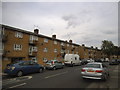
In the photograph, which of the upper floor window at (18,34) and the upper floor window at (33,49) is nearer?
the upper floor window at (18,34)

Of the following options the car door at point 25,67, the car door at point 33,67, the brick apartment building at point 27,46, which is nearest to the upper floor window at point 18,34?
the brick apartment building at point 27,46

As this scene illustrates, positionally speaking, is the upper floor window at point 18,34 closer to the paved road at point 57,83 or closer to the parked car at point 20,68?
the parked car at point 20,68

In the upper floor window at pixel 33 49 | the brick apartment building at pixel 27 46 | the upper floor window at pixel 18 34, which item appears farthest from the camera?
the upper floor window at pixel 33 49

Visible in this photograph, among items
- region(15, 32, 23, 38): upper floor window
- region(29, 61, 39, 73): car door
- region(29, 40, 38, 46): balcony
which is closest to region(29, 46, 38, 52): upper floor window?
region(29, 40, 38, 46): balcony

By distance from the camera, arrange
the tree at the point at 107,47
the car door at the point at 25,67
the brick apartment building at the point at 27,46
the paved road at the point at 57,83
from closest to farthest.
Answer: the paved road at the point at 57,83
the car door at the point at 25,67
the brick apartment building at the point at 27,46
the tree at the point at 107,47

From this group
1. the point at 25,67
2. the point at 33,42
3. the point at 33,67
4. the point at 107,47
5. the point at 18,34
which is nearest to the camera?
the point at 25,67

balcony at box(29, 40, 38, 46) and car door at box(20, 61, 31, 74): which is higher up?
balcony at box(29, 40, 38, 46)

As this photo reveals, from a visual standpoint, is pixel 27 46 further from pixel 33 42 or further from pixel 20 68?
pixel 20 68

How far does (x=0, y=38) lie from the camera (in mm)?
16312

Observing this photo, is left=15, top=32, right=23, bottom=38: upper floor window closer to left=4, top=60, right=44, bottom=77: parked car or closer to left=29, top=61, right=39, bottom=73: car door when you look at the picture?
left=29, top=61, right=39, bottom=73: car door

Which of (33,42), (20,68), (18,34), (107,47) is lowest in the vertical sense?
(20,68)

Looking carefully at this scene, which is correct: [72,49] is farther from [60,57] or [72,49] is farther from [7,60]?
[7,60]

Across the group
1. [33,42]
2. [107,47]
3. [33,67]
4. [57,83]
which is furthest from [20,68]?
[107,47]

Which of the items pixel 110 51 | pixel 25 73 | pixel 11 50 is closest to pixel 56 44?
pixel 11 50
